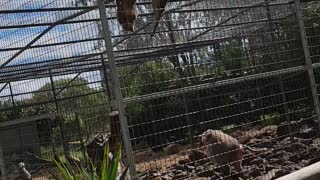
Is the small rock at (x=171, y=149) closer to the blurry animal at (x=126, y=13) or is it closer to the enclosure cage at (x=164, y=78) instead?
the enclosure cage at (x=164, y=78)

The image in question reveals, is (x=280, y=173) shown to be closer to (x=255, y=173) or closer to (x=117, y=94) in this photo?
(x=255, y=173)

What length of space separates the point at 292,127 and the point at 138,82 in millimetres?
3982

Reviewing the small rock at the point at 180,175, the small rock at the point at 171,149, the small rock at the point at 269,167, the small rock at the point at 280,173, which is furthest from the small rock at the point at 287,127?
the small rock at the point at 171,149

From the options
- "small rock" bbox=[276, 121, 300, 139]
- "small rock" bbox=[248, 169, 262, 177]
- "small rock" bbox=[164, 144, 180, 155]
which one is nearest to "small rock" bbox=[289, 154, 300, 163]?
"small rock" bbox=[276, 121, 300, 139]

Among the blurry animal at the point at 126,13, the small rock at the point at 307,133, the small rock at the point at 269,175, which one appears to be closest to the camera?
the blurry animal at the point at 126,13

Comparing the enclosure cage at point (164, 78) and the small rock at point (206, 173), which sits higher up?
the enclosure cage at point (164, 78)

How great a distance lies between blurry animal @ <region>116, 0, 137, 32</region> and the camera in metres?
5.08

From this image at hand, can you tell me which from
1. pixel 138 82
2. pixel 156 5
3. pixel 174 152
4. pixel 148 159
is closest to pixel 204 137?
pixel 138 82

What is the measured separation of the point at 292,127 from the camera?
9.27m

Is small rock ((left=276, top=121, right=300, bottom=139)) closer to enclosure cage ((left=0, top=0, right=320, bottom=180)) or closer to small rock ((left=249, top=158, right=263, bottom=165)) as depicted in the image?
enclosure cage ((left=0, top=0, right=320, bottom=180))

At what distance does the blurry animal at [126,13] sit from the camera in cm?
508

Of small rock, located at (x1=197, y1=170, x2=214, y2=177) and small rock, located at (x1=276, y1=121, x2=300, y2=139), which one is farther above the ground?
small rock, located at (x1=276, y1=121, x2=300, y2=139)

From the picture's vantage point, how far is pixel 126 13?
16.6 feet

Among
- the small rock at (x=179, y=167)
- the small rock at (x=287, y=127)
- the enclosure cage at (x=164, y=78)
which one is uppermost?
the enclosure cage at (x=164, y=78)
